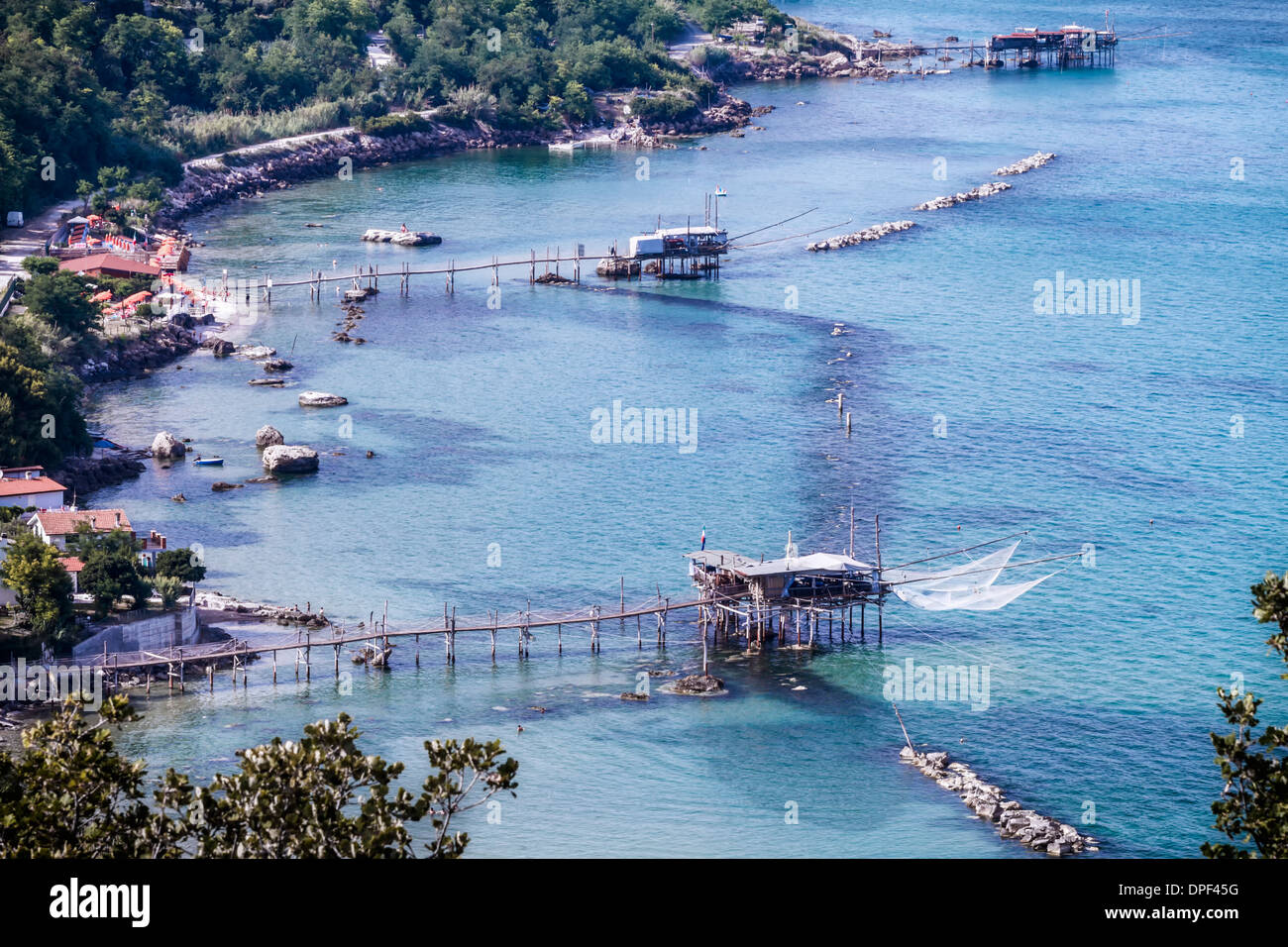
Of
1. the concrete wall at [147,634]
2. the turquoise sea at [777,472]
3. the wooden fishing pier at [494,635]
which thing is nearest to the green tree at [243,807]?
the turquoise sea at [777,472]

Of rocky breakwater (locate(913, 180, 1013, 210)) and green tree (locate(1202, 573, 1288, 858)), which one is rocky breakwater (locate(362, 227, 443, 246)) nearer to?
rocky breakwater (locate(913, 180, 1013, 210))

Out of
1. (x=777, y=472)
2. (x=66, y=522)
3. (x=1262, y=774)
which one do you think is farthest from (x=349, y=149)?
(x=1262, y=774)

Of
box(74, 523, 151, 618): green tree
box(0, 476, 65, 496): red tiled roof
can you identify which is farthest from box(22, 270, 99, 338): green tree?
box(74, 523, 151, 618): green tree

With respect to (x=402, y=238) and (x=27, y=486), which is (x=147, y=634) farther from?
(x=402, y=238)

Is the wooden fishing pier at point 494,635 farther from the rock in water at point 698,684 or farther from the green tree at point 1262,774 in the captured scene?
the green tree at point 1262,774

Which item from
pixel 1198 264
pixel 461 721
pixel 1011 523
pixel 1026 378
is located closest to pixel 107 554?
pixel 461 721
